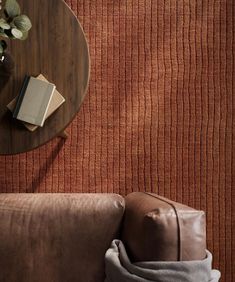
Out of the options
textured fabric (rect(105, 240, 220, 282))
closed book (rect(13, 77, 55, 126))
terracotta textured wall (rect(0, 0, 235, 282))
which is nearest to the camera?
textured fabric (rect(105, 240, 220, 282))

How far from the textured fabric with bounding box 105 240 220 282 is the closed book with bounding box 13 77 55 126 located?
374mm

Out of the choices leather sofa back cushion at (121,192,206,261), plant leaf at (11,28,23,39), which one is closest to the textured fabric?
leather sofa back cushion at (121,192,206,261)

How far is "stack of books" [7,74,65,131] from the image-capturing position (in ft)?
3.51

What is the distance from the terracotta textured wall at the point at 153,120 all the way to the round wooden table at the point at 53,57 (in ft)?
1.08

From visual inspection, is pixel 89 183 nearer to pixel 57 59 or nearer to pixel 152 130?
pixel 152 130

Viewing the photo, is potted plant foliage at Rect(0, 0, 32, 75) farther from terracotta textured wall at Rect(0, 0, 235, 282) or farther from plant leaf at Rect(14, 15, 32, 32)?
terracotta textured wall at Rect(0, 0, 235, 282)

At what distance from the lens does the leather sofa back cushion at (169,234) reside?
95cm

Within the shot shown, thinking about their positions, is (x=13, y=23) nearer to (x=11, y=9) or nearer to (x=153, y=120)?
(x=11, y=9)

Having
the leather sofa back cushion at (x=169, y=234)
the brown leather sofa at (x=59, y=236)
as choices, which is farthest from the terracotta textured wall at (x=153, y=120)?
the leather sofa back cushion at (x=169, y=234)

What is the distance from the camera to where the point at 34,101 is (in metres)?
1.08

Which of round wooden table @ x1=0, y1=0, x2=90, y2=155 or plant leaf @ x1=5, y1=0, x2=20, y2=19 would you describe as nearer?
plant leaf @ x1=5, y1=0, x2=20, y2=19

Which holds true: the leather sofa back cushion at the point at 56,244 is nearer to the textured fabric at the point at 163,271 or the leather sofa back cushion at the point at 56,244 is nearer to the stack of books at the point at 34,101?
the textured fabric at the point at 163,271

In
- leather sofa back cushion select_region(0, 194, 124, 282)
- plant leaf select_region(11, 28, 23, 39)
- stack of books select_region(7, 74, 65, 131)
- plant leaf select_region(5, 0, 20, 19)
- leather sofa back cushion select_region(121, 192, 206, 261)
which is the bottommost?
leather sofa back cushion select_region(0, 194, 124, 282)

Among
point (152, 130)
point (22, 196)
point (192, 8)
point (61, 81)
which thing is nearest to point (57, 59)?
point (61, 81)
